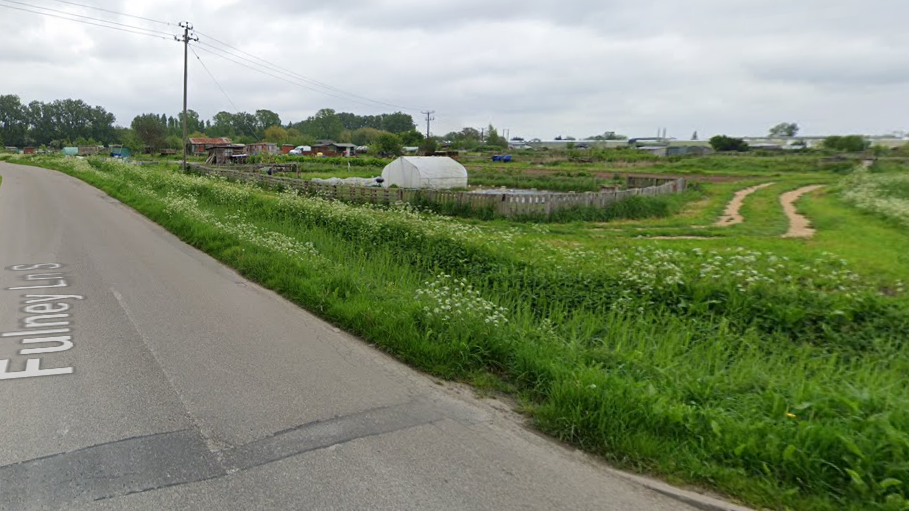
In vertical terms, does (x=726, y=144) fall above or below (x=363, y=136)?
Result: below

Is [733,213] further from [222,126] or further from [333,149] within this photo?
[222,126]

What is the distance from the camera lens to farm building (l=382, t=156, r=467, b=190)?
34125 millimetres

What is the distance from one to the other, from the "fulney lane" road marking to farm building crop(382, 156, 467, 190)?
2595cm

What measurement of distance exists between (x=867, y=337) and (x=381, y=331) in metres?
5.66

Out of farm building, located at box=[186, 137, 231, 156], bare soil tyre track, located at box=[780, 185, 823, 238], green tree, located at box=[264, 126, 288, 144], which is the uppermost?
green tree, located at box=[264, 126, 288, 144]

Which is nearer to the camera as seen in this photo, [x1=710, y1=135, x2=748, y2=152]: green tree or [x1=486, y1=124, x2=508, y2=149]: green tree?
[x1=710, y1=135, x2=748, y2=152]: green tree

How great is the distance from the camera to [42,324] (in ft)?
20.6

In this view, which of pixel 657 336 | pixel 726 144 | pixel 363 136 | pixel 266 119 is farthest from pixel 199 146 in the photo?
pixel 657 336

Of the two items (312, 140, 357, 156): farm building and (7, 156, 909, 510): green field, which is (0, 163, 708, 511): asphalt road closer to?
(7, 156, 909, 510): green field

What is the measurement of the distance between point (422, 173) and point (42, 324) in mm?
28673

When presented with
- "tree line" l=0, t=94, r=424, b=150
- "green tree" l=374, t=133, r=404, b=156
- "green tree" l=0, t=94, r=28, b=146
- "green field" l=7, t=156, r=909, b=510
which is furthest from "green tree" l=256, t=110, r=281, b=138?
"green field" l=7, t=156, r=909, b=510

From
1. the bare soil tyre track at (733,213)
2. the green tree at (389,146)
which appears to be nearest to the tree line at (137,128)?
the green tree at (389,146)

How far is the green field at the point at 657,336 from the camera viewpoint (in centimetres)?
348

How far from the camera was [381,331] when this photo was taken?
19.5 ft
